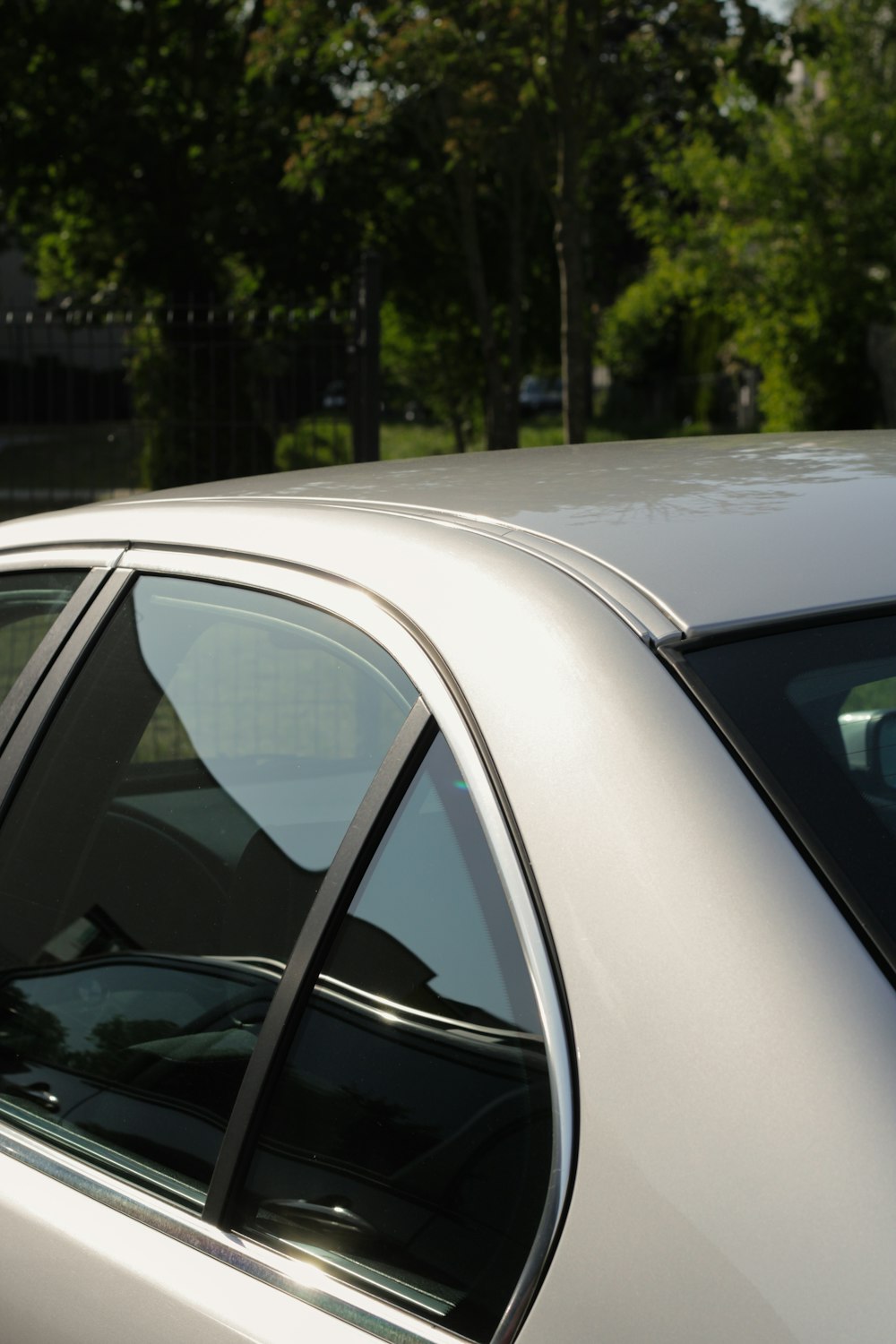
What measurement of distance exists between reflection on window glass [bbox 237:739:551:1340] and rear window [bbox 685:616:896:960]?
24 centimetres

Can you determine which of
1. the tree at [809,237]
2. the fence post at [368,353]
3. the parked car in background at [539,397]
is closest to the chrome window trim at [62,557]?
the fence post at [368,353]

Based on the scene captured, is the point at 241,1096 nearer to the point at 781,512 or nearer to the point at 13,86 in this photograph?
the point at 781,512

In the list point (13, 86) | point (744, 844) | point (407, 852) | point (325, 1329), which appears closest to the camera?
point (744, 844)

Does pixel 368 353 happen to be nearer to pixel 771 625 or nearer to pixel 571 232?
pixel 571 232

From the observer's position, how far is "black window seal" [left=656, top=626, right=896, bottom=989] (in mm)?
1033

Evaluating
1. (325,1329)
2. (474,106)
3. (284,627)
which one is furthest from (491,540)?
(474,106)

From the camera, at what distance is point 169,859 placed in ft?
5.57

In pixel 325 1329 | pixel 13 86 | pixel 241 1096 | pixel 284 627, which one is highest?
pixel 13 86

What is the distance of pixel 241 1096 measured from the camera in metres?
1.37

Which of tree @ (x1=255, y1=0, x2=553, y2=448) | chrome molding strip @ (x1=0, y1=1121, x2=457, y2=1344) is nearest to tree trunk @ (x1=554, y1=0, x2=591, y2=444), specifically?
tree @ (x1=255, y1=0, x2=553, y2=448)

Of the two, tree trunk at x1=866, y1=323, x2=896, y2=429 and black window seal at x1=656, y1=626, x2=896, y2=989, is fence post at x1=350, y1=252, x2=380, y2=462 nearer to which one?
black window seal at x1=656, y1=626, x2=896, y2=989

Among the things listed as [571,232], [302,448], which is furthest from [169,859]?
[302,448]

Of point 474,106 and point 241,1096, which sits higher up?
point 474,106

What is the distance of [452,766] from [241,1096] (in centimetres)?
37
